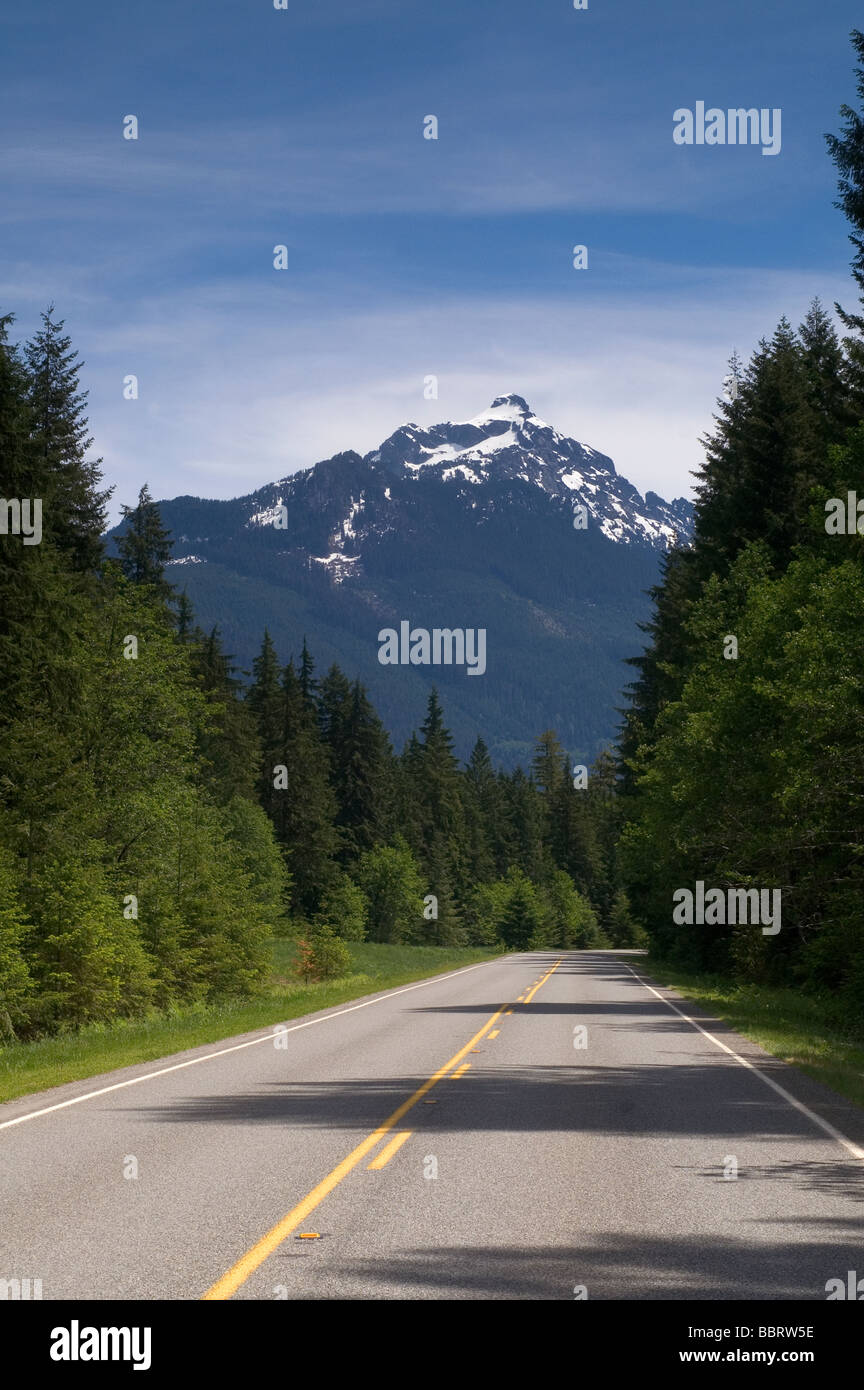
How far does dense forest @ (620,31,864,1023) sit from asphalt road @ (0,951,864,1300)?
289 inches

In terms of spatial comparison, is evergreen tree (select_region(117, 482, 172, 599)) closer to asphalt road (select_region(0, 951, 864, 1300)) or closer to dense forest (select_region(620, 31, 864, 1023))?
dense forest (select_region(620, 31, 864, 1023))

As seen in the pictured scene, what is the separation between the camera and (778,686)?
29500 mm

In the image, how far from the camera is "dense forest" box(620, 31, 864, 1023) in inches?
977

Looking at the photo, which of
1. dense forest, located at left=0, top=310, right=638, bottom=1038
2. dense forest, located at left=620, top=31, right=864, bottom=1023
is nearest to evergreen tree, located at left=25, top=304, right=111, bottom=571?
dense forest, located at left=0, top=310, right=638, bottom=1038

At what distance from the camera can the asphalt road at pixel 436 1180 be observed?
23.8ft

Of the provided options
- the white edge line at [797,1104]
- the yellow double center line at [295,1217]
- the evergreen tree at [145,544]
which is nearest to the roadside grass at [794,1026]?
the white edge line at [797,1104]

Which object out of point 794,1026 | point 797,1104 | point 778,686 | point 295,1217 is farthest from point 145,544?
point 295,1217

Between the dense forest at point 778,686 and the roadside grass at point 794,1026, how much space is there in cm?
82

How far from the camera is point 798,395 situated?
45.0m

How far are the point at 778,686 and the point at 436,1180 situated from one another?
69.4 feet

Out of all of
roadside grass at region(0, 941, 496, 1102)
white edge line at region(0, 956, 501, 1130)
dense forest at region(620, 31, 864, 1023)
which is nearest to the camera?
white edge line at region(0, 956, 501, 1130)

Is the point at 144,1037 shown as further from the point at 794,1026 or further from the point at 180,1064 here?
the point at 794,1026

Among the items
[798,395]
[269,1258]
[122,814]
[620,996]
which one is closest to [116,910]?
[122,814]
